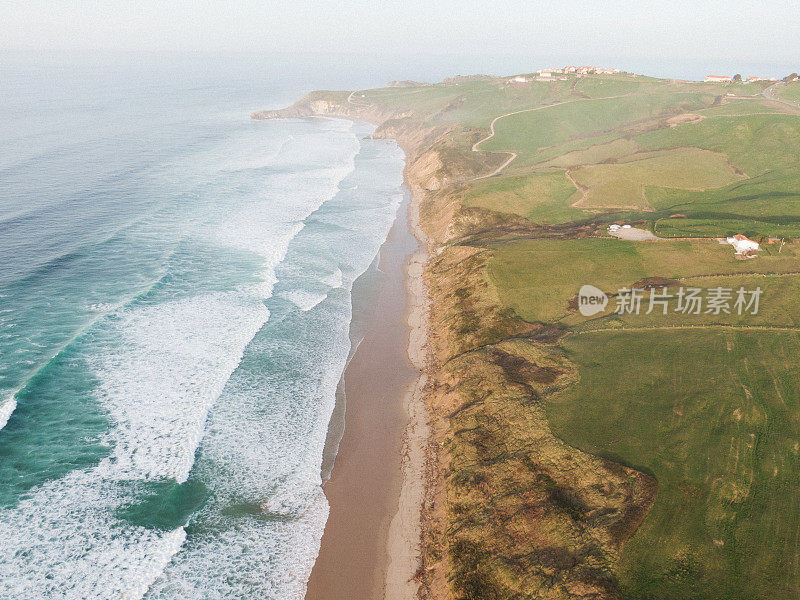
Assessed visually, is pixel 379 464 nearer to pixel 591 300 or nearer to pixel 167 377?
pixel 167 377

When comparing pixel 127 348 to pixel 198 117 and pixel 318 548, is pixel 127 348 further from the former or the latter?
pixel 198 117

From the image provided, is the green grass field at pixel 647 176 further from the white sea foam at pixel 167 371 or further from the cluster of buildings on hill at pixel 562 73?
the cluster of buildings on hill at pixel 562 73

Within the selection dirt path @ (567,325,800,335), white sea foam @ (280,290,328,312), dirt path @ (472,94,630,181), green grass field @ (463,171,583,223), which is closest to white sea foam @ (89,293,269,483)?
white sea foam @ (280,290,328,312)

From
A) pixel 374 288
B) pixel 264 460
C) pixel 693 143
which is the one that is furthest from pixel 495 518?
pixel 693 143

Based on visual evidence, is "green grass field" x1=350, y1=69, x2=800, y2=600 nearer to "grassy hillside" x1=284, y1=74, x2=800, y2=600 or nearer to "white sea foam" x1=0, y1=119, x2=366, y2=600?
"grassy hillside" x1=284, y1=74, x2=800, y2=600

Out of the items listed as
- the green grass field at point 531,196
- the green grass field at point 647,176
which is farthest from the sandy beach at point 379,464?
the green grass field at point 647,176
